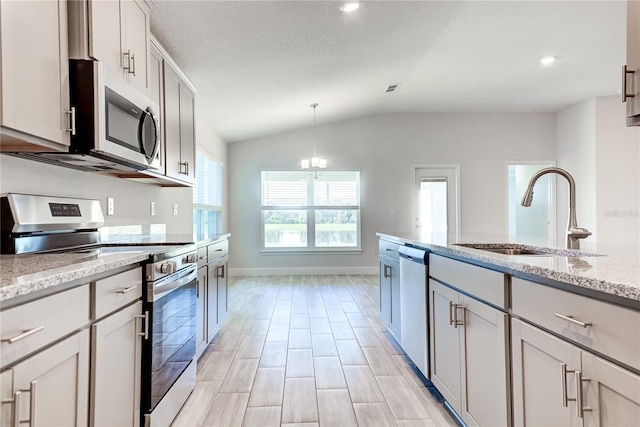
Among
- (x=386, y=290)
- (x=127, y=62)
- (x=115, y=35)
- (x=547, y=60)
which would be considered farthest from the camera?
(x=547, y=60)

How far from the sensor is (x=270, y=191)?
632 cm

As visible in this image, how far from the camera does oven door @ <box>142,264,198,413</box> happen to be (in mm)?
1522

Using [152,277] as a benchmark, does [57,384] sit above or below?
below

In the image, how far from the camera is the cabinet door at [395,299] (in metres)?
2.65

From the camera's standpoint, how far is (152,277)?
60.8 inches

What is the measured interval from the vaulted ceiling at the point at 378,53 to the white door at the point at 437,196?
1.27 m

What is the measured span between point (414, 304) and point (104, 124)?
2.01m

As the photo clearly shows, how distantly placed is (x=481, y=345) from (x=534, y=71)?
4585 millimetres

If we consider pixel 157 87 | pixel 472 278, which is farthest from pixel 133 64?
pixel 472 278

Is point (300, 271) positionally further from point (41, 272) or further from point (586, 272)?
point (586, 272)

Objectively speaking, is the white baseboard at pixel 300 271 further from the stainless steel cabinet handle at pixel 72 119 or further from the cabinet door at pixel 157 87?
the stainless steel cabinet handle at pixel 72 119

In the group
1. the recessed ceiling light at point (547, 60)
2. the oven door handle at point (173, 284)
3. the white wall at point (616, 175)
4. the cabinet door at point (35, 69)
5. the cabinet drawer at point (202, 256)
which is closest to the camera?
the cabinet door at point (35, 69)

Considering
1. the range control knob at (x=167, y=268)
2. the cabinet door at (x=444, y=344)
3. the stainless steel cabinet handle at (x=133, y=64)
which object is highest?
the stainless steel cabinet handle at (x=133, y=64)

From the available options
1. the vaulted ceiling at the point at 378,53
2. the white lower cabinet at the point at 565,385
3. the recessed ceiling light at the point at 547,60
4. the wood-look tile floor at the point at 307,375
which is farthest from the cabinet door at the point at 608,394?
the recessed ceiling light at the point at 547,60
